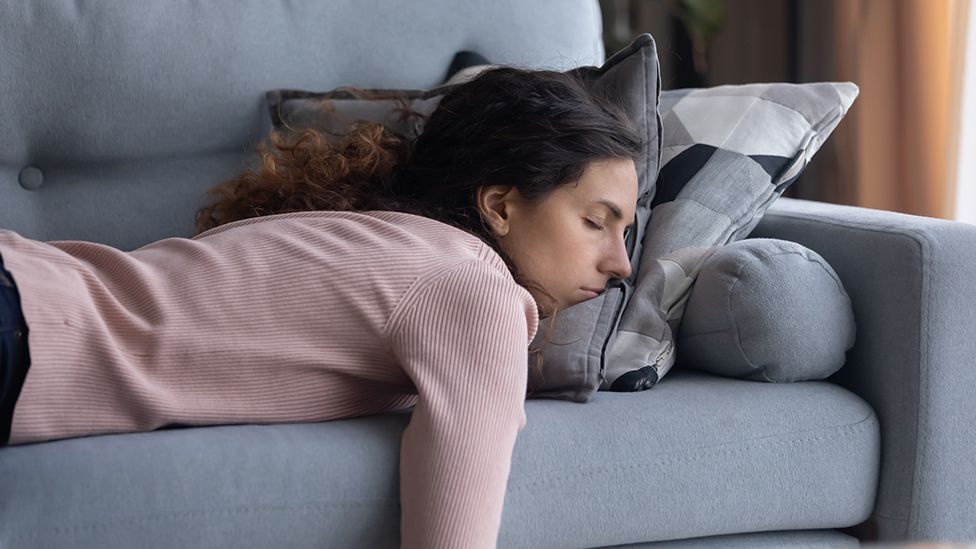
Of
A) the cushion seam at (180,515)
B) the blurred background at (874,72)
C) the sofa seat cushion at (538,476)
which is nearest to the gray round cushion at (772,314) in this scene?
the sofa seat cushion at (538,476)

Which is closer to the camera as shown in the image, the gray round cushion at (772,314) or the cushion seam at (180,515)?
the cushion seam at (180,515)

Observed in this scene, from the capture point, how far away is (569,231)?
51.7 inches

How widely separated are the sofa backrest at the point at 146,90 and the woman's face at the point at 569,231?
1.70 feet

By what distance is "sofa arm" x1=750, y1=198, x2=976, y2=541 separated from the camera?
4.08 feet

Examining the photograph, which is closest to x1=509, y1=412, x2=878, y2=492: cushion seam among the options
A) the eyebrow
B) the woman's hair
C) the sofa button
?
the woman's hair

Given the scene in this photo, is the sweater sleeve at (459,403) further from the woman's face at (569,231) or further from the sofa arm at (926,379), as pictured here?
the sofa arm at (926,379)

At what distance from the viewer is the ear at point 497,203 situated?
1.32 m

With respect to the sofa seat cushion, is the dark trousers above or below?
above

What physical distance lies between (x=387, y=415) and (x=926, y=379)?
64 cm

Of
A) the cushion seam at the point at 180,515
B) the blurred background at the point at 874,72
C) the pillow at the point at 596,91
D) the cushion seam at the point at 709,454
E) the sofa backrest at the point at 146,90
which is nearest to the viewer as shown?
the cushion seam at the point at 180,515

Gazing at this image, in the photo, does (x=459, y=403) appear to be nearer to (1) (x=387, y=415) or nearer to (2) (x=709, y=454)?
(1) (x=387, y=415)

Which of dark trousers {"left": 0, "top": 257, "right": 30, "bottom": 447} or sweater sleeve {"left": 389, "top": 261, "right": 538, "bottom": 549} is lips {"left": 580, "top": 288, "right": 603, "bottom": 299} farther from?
dark trousers {"left": 0, "top": 257, "right": 30, "bottom": 447}

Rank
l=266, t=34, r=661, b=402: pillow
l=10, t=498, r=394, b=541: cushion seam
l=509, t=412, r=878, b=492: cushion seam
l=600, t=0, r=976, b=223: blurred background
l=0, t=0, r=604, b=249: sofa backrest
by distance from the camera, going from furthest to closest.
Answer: l=600, t=0, r=976, b=223: blurred background
l=0, t=0, r=604, b=249: sofa backrest
l=266, t=34, r=661, b=402: pillow
l=509, t=412, r=878, b=492: cushion seam
l=10, t=498, r=394, b=541: cushion seam

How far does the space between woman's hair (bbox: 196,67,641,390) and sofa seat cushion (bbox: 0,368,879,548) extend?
21 cm
